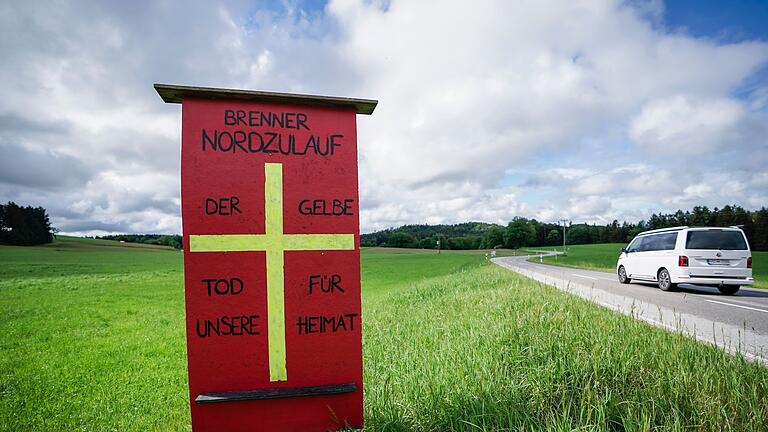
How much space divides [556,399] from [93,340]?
29.3 ft

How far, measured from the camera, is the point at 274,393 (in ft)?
7.47

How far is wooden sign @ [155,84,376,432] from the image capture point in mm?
2230

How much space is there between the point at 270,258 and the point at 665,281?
48.4 feet

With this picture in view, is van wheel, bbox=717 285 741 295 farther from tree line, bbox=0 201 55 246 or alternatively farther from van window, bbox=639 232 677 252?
tree line, bbox=0 201 55 246

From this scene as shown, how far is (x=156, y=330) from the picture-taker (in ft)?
29.4

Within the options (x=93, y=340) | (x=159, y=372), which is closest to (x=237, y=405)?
(x=159, y=372)

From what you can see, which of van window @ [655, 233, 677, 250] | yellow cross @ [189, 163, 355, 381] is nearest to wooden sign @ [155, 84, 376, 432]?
yellow cross @ [189, 163, 355, 381]

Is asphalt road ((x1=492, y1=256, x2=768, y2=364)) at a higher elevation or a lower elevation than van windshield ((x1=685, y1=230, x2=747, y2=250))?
lower

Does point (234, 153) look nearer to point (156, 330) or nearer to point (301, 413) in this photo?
point (301, 413)

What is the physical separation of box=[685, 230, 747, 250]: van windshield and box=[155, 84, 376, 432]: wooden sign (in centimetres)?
1356

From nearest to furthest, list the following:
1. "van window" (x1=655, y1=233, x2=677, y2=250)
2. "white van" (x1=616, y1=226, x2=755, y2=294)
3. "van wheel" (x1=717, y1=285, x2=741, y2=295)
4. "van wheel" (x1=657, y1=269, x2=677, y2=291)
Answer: "white van" (x1=616, y1=226, x2=755, y2=294), "van wheel" (x1=717, y1=285, x2=741, y2=295), "van window" (x1=655, y1=233, x2=677, y2=250), "van wheel" (x1=657, y1=269, x2=677, y2=291)

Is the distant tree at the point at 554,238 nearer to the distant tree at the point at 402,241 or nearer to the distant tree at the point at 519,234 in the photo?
the distant tree at the point at 519,234

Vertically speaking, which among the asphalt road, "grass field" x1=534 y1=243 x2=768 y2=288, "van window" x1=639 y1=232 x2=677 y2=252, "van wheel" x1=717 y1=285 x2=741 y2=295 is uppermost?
"van window" x1=639 y1=232 x2=677 y2=252

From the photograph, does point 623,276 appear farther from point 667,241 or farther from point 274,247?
point 274,247
